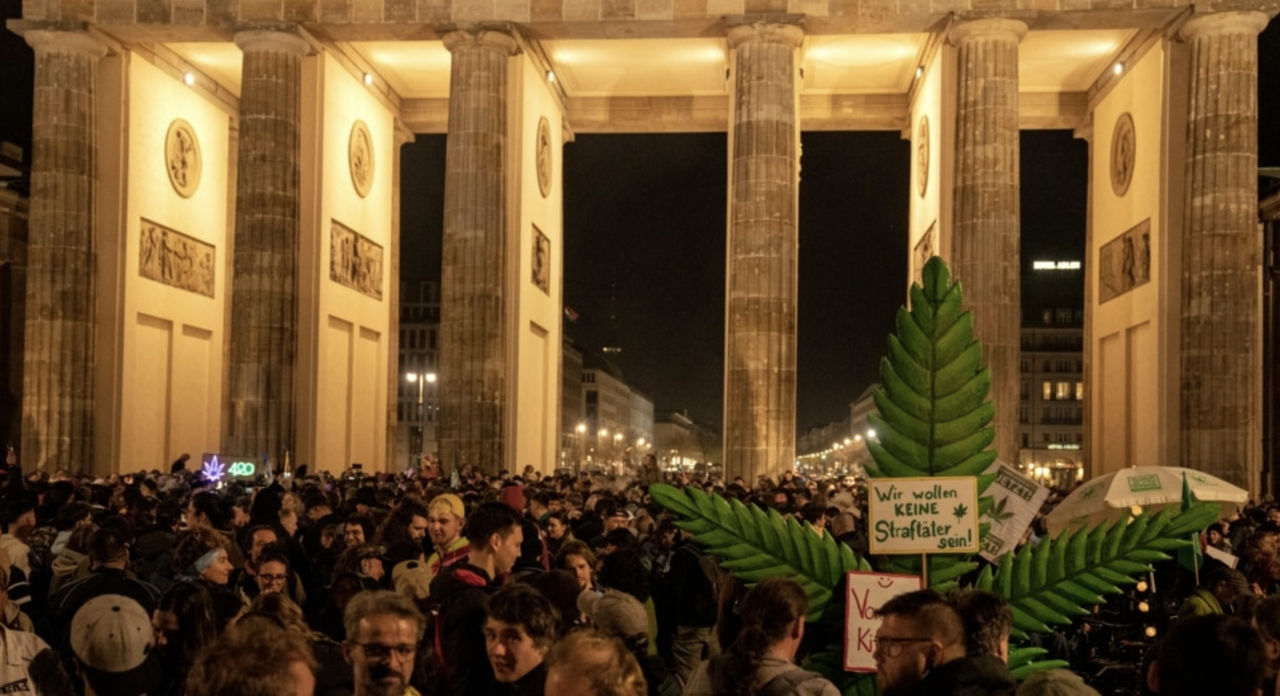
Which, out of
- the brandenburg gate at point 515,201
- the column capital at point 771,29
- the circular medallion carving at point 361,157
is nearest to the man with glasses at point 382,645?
the brandenburg gate at point 515,201

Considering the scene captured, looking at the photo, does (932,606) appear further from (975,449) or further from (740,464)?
(740,464)

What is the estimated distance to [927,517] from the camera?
Answer: 5.85 meters

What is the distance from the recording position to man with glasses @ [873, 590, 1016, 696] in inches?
188

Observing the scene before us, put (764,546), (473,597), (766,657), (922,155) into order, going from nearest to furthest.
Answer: (766,657) → (764,546) → (473,597) → (922,155)

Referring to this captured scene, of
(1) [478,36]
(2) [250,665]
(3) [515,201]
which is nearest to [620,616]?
(2) [250,665]

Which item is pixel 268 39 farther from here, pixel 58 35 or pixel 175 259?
pixel 175 259

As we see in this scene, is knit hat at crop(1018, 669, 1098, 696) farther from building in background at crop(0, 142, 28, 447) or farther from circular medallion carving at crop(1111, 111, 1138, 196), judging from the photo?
building in background at crop(0, 142, 28, 447)

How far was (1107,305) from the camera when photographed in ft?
129

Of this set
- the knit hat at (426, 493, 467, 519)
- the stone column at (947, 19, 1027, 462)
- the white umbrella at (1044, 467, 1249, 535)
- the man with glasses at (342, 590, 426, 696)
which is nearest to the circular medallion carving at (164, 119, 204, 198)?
the stone column at (947, 19, 1027, 462)

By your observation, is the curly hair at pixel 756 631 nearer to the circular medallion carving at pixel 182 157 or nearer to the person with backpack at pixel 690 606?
the person with backpack at pixel 690 606

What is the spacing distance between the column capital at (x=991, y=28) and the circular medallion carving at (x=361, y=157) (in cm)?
1707

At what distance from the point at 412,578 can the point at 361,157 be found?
1293 inches

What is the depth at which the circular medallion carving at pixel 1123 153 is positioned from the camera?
37125mm

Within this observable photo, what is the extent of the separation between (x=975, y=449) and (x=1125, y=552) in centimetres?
77
